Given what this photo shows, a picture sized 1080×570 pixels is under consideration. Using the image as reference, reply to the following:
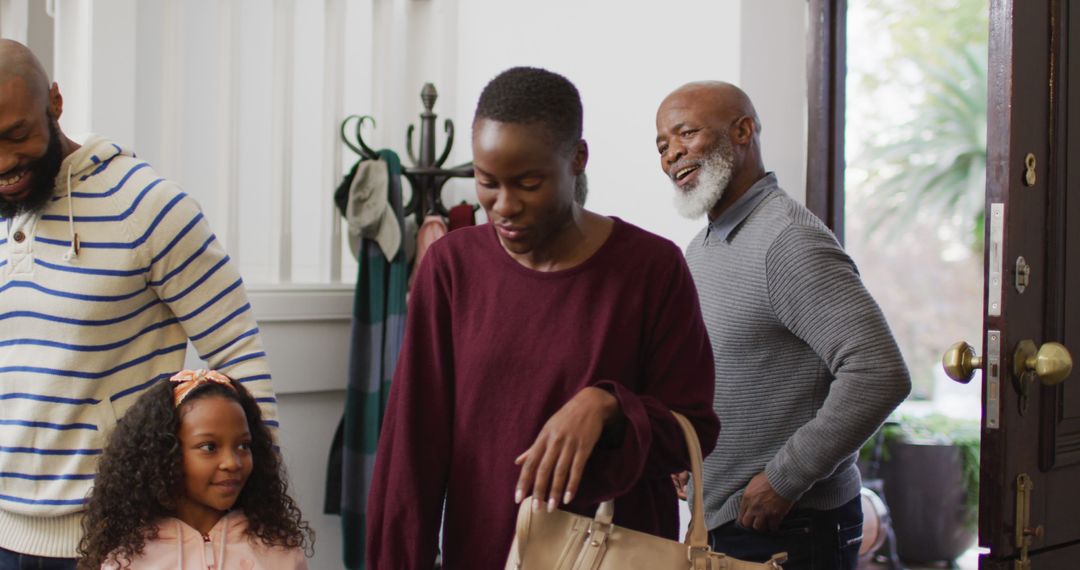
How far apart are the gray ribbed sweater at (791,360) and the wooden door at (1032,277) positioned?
0.18 m

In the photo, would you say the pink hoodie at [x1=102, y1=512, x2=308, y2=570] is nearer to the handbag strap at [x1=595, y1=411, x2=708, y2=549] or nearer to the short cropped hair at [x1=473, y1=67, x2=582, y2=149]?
the handbag strap at [x1=595, y1=411, x2=708, y2=549]

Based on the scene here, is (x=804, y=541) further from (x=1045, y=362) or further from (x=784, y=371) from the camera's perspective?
(x=1045, y=362)

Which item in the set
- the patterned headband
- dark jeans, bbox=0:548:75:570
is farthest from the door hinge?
dark jeans, bbox=0:548:75:570

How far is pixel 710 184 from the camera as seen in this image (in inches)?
82.9

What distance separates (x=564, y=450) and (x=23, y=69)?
1.04 metres

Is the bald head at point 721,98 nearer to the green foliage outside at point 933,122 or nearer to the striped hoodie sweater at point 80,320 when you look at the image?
the striped hoodie sweater at point 80,320

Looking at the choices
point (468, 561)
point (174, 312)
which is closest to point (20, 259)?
point (174, 312)

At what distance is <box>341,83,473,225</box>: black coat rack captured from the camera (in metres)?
3.55

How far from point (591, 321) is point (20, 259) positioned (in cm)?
95

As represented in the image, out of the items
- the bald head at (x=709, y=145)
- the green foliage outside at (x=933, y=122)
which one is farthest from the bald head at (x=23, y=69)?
the green foliage outside at (x=933, y=122)

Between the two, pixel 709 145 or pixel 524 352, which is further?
pixel 709 145

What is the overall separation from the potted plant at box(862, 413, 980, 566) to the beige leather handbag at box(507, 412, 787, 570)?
A: 3.86 m

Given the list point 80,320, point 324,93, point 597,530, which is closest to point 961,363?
point 597,530

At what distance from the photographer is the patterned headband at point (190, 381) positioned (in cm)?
173
